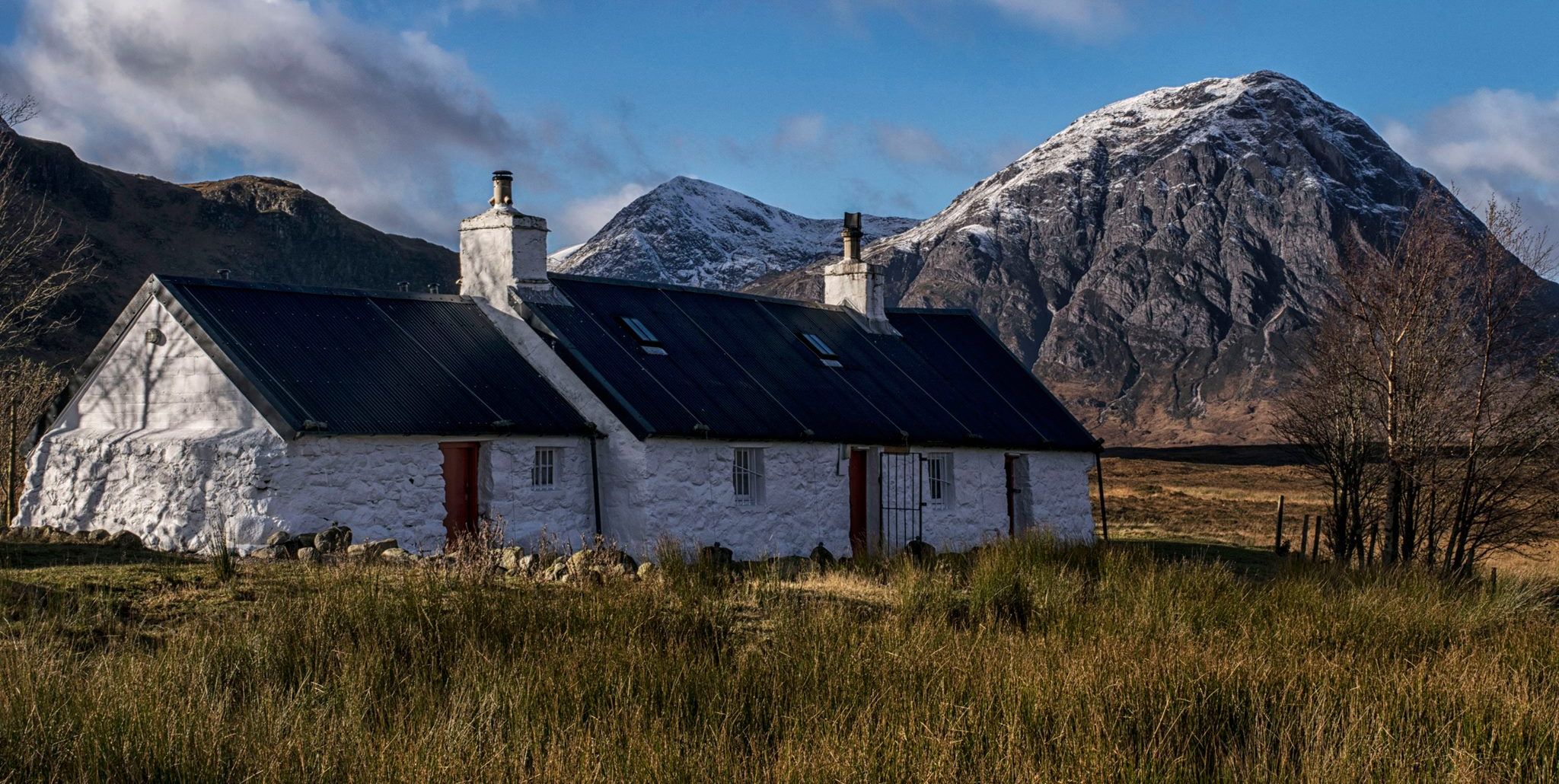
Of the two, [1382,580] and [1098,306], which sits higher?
[1098,306]

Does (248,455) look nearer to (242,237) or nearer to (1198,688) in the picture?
(1198,688)

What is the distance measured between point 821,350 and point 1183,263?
161 meters

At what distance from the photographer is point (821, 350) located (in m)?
27.3

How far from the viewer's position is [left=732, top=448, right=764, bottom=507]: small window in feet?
75.3

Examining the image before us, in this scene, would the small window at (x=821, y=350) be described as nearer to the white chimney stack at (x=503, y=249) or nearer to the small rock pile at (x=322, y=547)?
the white chimney stack at (x=503, y=249)

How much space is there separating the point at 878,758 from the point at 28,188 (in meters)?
105

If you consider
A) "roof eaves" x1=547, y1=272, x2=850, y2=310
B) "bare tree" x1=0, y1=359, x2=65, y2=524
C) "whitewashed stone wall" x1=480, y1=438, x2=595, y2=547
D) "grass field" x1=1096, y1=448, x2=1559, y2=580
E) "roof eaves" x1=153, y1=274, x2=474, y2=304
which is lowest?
"grass field" x1=1096, y1=448, x2=1559, y2=580

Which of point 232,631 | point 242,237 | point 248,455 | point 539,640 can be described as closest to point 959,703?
point 539,640

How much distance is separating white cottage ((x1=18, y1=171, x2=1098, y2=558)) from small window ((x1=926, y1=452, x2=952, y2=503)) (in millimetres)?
35

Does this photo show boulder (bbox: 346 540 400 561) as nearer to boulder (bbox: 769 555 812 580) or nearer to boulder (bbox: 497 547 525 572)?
boulder (bbox: 497 547 525 572)

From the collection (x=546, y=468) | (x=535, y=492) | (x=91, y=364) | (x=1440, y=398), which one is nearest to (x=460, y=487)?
(x=535, y=492)

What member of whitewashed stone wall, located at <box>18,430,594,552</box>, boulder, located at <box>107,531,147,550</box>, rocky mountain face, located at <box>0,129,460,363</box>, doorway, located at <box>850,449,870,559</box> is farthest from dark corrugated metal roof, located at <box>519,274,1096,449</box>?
rocky mountain face, located at <box>0,129,460,363</box>

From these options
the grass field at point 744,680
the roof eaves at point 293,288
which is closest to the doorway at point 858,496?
the roof eaves at point 293,288

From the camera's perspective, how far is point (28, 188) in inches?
Result: 3922
